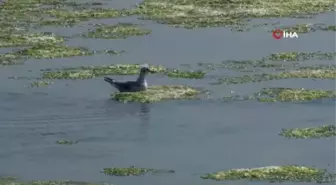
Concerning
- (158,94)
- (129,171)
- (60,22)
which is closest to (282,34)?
(60,22)

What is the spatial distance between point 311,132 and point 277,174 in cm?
539

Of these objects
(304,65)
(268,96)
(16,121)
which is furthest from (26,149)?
(304,65)

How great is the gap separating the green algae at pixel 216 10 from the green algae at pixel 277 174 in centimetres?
2721

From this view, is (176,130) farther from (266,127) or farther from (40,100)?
(40,100)

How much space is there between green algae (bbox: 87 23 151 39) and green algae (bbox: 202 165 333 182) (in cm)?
2500

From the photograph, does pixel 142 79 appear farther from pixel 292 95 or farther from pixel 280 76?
pixel 280 76

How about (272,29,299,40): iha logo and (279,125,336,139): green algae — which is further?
(272,29,299,40): iha logo

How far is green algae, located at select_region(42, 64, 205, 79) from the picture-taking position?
47.2 m

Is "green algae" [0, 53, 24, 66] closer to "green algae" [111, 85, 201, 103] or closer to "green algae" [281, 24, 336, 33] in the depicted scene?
"green algae" [111, 85, 201, 103]

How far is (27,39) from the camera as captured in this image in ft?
184

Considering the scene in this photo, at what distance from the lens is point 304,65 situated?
49.1 metres

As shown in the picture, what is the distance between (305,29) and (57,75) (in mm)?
15582

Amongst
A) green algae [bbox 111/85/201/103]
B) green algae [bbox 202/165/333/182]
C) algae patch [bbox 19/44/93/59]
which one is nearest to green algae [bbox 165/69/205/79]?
green algae [bbox 111/85/201/103]

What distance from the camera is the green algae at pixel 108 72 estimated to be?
47156mm
